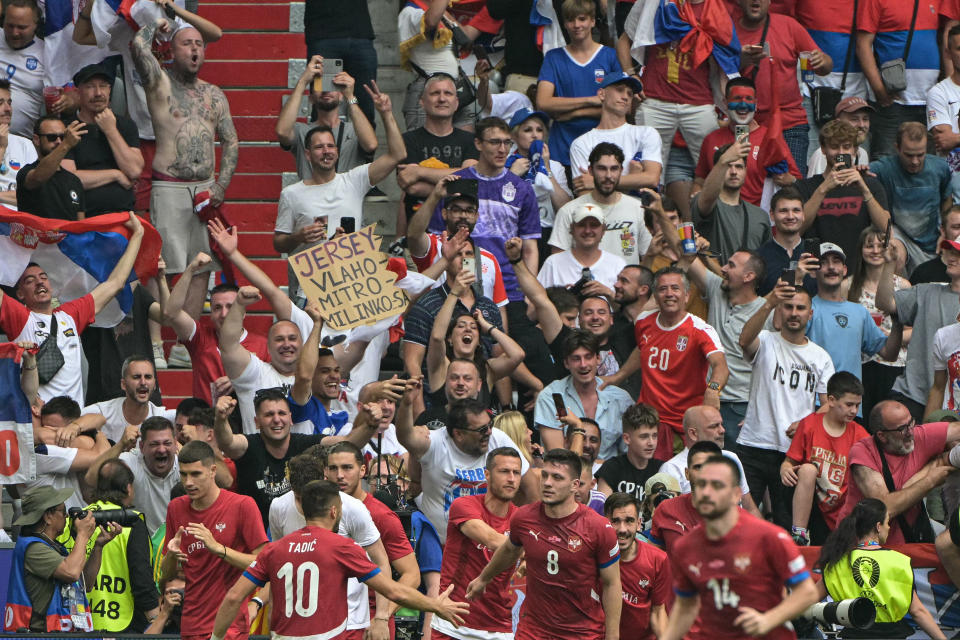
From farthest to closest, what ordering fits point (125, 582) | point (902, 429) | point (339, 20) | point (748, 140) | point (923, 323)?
point (339, 20) → point (748, 140) → point (923, 323) → point (902, 429) → point (125, 582)

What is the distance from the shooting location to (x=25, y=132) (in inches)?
602

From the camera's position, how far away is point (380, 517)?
10.7 meters

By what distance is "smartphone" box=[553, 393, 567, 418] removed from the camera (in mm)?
12337

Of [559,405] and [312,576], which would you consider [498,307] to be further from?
[312,576]

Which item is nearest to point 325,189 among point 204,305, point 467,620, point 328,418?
point 204,305

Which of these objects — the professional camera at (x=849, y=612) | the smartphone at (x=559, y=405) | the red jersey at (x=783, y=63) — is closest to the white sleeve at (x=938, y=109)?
the red jersey at (x=783, y=63)

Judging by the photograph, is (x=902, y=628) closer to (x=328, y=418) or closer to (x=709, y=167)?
(x=328, y=418)

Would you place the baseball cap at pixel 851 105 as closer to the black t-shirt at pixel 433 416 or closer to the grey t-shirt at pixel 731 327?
the grey t-shirt at pixel 731 327

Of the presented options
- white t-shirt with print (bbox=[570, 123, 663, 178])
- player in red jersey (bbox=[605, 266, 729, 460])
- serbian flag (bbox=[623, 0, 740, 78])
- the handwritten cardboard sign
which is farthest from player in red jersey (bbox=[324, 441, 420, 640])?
serbian flag (bbox=[623, 0, 740, 78])

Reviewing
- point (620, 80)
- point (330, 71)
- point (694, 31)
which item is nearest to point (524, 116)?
point (620, 80)

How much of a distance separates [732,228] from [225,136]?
477cm

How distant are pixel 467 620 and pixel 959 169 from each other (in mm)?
7469

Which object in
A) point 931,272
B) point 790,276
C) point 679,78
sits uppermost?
point 679,78

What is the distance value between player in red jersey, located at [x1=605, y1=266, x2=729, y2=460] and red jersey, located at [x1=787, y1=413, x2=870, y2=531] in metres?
0.83
